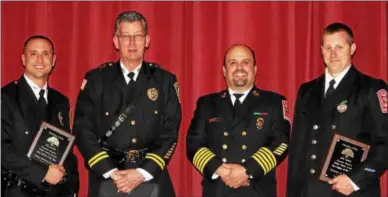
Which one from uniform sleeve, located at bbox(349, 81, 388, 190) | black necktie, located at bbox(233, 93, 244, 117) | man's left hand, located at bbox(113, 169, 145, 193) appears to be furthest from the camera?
black necktie, located at bbox(233, 93, 244, 117)

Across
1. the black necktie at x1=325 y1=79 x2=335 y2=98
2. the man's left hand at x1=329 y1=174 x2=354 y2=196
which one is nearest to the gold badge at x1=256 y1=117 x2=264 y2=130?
the black necktie at x1=325 y1=79 x2=335 y2=98

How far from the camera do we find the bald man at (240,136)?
12.3ft

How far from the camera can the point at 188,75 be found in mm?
4707

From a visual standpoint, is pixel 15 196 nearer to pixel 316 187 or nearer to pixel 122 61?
pixel 122 61

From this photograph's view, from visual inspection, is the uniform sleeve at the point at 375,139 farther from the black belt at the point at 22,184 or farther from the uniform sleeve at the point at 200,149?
the black belt at the point at 22,184

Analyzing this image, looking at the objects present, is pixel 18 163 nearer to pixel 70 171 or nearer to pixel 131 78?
pixel 70 171

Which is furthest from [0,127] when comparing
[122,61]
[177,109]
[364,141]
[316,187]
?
[364,141]

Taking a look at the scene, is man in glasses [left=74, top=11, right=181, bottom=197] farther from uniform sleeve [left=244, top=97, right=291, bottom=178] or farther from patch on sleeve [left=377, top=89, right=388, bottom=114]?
patch on sleeve [left=377, top=89, right=388, bottom=114]

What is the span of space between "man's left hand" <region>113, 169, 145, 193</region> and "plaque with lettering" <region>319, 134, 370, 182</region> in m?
1.25

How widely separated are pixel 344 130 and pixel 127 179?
152 cm

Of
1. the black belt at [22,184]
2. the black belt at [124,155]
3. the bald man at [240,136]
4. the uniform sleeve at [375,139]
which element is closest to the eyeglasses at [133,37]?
the bald man at [240,136]

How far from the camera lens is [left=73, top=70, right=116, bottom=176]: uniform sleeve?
12.0 feet

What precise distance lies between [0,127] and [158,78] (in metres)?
1.19

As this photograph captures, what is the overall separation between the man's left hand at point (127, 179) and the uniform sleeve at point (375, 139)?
4.70 ft
